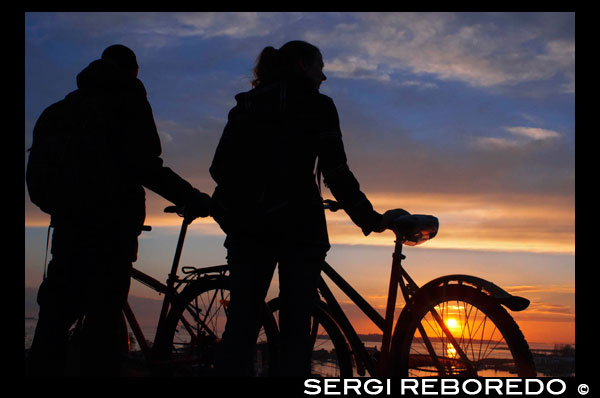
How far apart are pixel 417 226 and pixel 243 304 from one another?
1.18 m

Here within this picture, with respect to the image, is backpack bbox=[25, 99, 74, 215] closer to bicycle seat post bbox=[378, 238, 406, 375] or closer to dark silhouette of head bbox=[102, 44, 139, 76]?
dark silhouette of head bbox=[102, 44, 139, 76]

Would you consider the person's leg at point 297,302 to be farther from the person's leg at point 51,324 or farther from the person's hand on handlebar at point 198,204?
the person's leg at point 51,324

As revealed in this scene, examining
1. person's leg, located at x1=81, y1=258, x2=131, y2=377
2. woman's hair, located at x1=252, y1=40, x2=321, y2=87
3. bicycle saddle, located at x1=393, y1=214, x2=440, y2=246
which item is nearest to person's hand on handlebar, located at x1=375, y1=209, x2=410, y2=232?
bicycle saddle, located at x1=393, y1=214, x2=440, y2=246

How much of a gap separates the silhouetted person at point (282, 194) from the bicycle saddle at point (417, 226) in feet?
1.12

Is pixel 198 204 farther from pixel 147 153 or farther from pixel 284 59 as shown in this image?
pixel 284 59

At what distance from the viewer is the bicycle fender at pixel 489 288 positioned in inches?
126

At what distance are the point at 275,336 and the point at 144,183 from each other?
5.58 feet

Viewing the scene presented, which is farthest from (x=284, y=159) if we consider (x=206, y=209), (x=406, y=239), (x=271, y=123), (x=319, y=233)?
(x=406, y=239)

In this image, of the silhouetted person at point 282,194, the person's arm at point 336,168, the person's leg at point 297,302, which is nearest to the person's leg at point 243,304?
the silhouetted person at point 282,194

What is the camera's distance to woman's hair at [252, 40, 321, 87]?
10.2ft

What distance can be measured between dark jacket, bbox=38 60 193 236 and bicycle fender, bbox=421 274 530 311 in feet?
6.11

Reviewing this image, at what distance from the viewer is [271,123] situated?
2982 millimetres

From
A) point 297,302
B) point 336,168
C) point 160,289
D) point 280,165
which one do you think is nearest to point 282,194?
point 280,165
